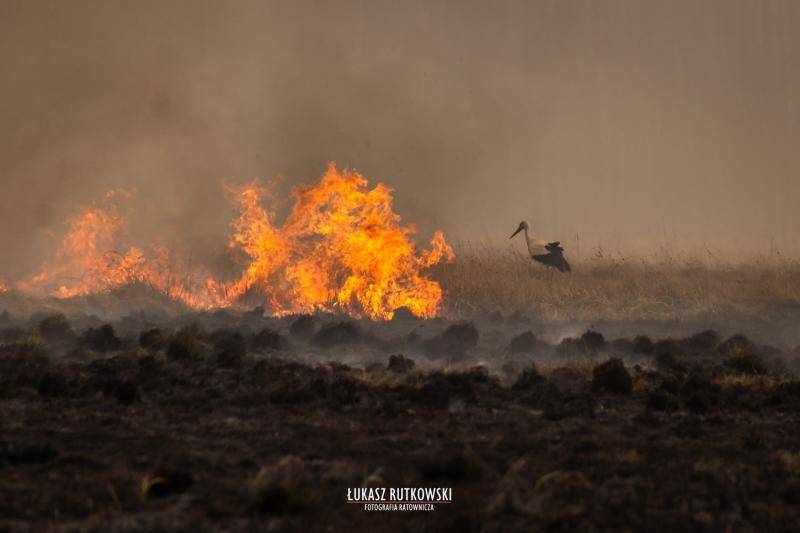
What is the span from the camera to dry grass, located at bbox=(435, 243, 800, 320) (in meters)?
23.9

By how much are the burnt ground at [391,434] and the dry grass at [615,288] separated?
255 inches

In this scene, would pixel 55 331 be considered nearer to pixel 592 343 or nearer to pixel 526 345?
pixel 526 345

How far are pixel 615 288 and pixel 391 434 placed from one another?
685 inches

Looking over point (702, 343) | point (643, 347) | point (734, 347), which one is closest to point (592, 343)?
point (643, 347)

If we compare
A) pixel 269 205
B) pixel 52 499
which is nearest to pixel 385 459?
pixel 52 499

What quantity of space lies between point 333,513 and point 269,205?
20898 mm

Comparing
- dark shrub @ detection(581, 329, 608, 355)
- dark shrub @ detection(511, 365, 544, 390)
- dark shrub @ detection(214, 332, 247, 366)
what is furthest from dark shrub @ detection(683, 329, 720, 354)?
dark shrub @ detection(214, 332, 247, 366)

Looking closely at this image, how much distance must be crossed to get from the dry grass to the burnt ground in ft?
21.3

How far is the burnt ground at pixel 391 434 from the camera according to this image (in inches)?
255

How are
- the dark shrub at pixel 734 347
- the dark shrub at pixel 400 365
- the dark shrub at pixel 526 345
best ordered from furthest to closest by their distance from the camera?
the dark shrub at pixel 526 345
the dark shrub at pixel 734 347
the dark shrub at pixel 400 365

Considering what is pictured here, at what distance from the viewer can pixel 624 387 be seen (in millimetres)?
12617

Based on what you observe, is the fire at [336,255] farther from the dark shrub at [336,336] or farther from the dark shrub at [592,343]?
the dark shrub at [592,343]

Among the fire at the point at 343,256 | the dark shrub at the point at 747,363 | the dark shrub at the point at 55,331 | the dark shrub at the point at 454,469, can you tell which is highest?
the fire at the point at 343,256

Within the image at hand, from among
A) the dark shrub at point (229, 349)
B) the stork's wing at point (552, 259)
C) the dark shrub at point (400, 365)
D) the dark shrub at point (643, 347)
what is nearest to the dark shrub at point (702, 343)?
the dark shrub at point (643, 347)
